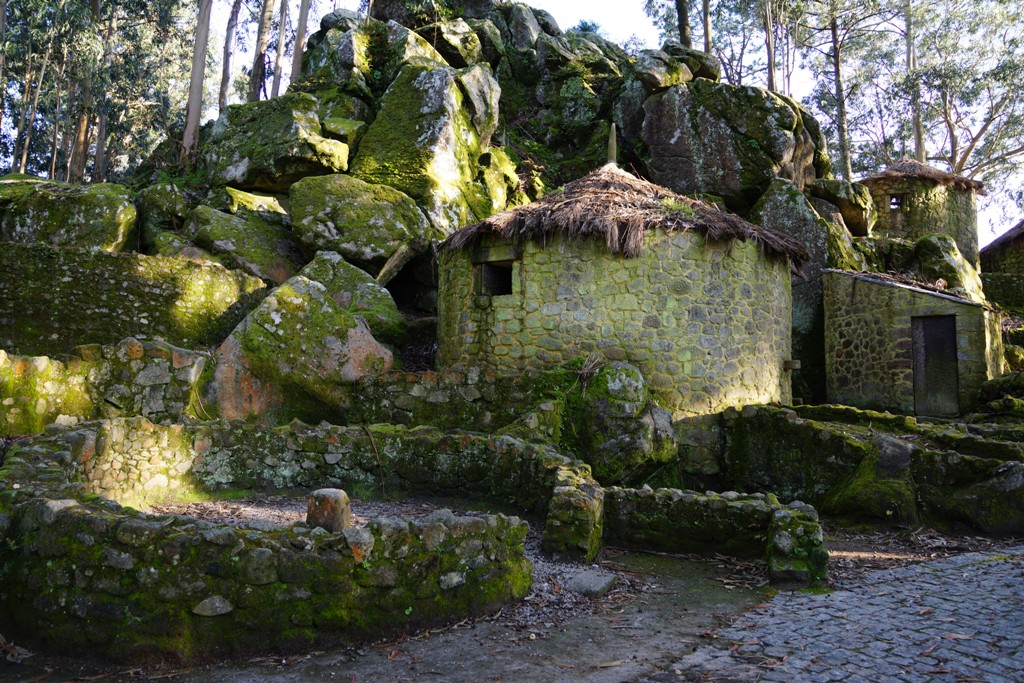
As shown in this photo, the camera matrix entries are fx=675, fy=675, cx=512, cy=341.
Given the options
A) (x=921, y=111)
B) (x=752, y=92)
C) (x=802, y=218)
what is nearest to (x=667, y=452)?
(x=802, y=218)

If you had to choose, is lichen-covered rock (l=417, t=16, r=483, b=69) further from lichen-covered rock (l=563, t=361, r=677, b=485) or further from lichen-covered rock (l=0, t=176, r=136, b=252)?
lichen-covered rock (l=563, t=361, r=677, b=485)

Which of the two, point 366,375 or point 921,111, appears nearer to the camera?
point 366,375

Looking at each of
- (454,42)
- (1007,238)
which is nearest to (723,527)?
(454,42)

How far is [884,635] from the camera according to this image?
14.4ft

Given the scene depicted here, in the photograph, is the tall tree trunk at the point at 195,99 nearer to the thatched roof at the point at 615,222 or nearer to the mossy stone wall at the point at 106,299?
the mossy stone wall at the point at 106,299

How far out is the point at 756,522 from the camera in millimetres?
6348

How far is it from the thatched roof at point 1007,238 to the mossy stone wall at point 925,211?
97.0 inches

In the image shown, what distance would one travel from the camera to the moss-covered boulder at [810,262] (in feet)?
48.5

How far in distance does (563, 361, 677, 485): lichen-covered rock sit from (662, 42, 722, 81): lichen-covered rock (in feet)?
44.6

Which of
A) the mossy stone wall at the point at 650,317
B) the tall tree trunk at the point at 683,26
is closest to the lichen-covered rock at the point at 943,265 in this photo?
the mossy stone wall at the point at 650,317

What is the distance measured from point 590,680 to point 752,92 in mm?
18285

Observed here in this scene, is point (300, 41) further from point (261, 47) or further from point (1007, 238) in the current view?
point (1007, 238)

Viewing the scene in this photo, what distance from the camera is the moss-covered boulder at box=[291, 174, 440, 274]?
1396 centimetres

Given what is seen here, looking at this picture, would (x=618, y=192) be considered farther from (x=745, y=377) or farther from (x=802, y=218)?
(x=802, y=218)
